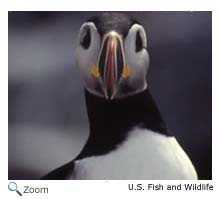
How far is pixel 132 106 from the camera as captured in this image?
278cm

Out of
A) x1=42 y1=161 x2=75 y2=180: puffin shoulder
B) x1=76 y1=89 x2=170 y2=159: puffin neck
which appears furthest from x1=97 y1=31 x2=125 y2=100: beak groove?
x1=42 y1=161 x2=75 y2=180: puffin shoulder

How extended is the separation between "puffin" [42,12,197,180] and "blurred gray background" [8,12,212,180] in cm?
3

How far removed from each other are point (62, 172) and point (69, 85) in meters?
A: 0.35

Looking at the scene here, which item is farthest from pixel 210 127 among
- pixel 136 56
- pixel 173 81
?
pixel 136 56

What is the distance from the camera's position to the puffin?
9.00 feet

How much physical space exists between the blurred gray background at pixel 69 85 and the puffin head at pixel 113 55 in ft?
0.11

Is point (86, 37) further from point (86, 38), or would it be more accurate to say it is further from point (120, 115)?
point (120, 115)

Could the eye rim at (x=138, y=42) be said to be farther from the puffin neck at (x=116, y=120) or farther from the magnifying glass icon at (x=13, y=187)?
the magnifying glass icon at (x=13, y=187)

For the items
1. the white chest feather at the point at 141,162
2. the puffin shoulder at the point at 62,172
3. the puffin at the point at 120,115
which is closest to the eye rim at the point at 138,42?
the puffin at the point at 120,115

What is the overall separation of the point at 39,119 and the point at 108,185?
0.38 metres

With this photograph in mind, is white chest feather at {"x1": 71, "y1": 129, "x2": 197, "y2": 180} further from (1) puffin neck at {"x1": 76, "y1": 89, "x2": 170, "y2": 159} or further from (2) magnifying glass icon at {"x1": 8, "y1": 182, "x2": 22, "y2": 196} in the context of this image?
(2) magnifying glass icon at {"x1": 8, "y1": 182, "x2": 22, "y2": 196}

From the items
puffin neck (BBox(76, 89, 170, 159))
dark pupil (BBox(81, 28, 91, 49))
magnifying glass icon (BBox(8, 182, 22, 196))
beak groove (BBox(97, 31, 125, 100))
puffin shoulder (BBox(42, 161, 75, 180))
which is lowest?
magnifying glass icon (BBox(8, 182, 22, 196))

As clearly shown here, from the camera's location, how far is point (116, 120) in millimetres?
2791

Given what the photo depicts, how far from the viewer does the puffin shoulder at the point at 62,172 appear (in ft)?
9.12
